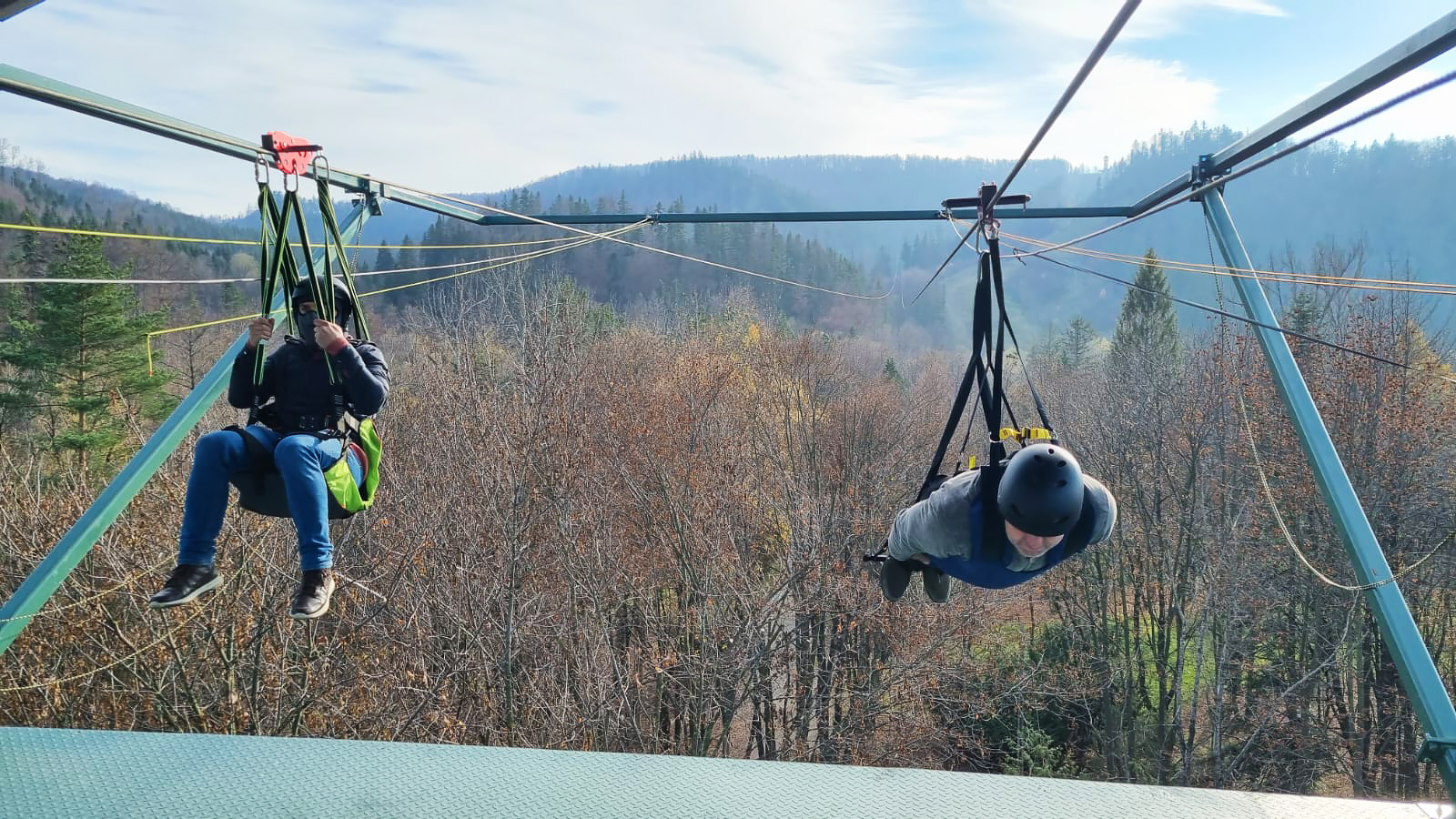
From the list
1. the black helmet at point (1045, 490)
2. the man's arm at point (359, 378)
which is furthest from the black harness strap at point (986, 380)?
the man's arm at point (359, 378)

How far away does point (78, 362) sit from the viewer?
1522 cm

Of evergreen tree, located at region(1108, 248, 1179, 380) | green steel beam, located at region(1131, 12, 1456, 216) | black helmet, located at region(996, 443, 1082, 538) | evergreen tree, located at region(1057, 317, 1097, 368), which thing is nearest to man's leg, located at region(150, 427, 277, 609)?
black helmet, located at region(996, 443, 1082, 538)

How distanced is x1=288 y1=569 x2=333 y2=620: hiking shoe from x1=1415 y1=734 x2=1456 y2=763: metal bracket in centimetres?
335

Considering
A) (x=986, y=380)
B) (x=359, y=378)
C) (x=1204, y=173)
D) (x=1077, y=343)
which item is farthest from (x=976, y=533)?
(x=1077, y=343)

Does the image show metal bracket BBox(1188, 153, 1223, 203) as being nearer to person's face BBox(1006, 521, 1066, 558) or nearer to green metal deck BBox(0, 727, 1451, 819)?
person's face BBox(1006, 521, 1066, 558)

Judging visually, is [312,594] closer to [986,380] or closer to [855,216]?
[986,380]

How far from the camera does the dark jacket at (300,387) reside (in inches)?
117

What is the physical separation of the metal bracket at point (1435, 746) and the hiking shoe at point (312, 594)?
3353 millimetres

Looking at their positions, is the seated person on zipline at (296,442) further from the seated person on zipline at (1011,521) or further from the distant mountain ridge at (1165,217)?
the distant mountain ridge at (1165,217)

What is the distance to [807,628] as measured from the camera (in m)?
14.5

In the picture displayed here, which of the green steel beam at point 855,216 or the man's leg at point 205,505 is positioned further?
the green steel beam at point 855,216

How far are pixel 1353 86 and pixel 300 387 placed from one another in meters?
3.25

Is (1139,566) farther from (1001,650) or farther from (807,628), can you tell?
(807,628)

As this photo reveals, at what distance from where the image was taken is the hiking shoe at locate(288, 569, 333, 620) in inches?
110
